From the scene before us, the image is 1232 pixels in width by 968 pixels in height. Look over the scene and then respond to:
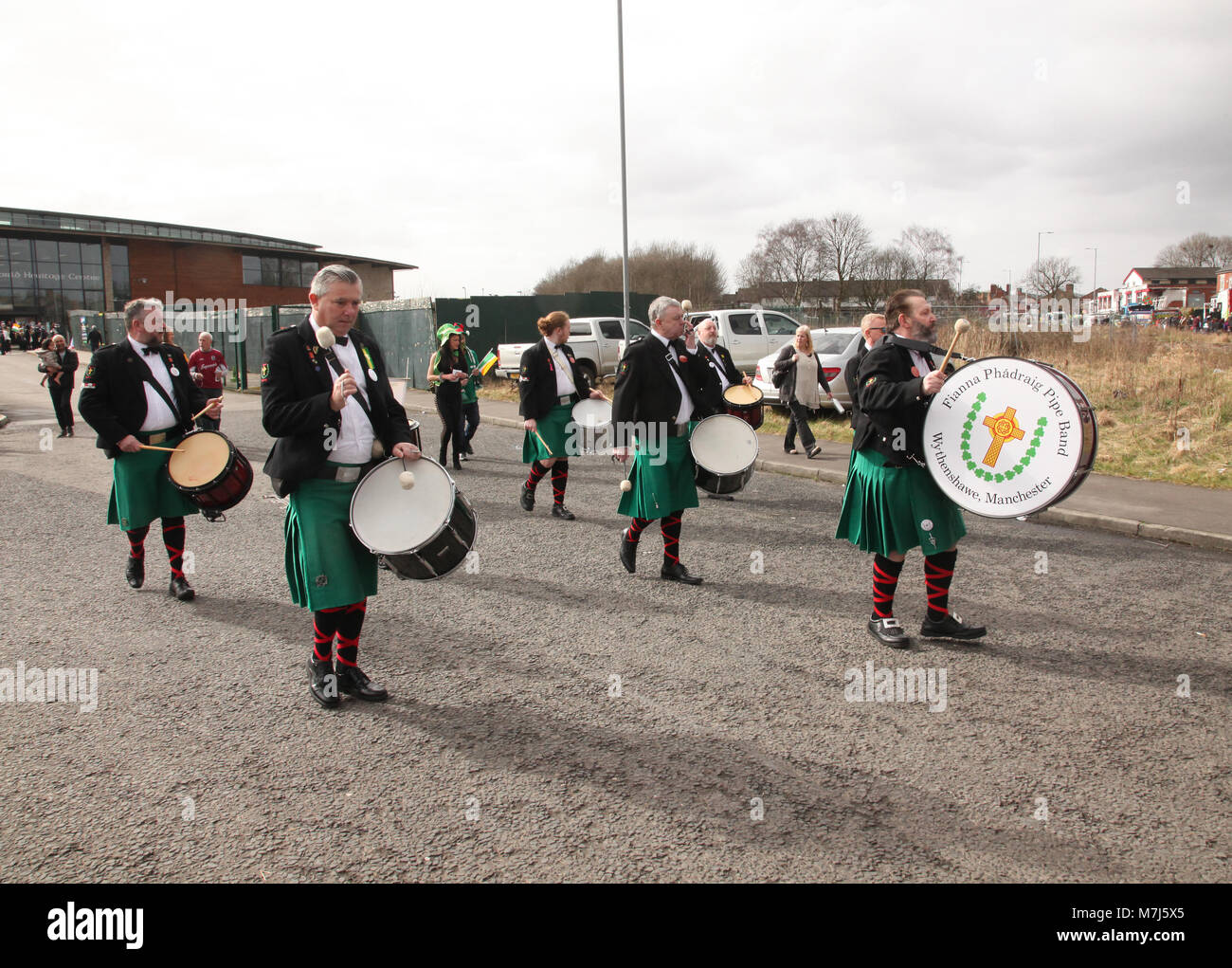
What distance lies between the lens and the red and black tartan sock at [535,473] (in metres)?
8.69

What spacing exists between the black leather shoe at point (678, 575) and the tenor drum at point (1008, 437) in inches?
83.8

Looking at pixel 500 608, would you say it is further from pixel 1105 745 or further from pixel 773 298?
pixel 773 298

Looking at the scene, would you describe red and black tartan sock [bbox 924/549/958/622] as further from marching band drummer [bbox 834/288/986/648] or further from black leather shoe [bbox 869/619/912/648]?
black leather shoe [bbox 869/619/912/648]

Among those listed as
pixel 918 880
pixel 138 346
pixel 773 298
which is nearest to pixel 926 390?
pixel 918 880

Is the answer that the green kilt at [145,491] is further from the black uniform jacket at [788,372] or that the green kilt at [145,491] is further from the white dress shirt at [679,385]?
the black uniform jacket at [788,372]

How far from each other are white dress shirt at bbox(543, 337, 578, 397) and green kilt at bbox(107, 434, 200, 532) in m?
3.51

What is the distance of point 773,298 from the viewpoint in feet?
179

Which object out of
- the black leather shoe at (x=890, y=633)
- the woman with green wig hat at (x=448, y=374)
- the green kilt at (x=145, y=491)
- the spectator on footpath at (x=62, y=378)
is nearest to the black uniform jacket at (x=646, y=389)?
the black leather shoe at (x=890, y=633)

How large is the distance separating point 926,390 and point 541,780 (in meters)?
2.55

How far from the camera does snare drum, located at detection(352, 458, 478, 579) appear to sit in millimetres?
3838

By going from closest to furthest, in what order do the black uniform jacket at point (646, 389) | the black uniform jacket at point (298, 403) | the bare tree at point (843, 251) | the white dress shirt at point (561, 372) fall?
the black uniform jacket at point (298, 403) < the black uniform jacket at point (646, 389) < the white dress shirt at point (561, 372) < the bare tree at point (843, 251)

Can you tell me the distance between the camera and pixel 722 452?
A: 20.7 feet

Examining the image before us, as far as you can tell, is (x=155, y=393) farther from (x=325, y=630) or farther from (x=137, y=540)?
(x=325, y=630)
